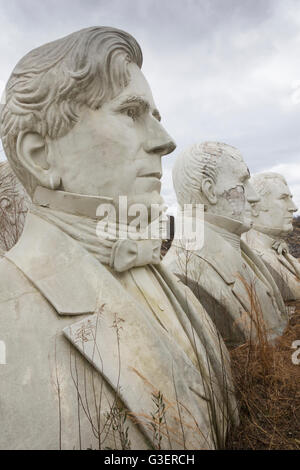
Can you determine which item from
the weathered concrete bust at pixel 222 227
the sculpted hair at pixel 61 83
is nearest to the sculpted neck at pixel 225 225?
the weathered concrete bust at pixel 222 227

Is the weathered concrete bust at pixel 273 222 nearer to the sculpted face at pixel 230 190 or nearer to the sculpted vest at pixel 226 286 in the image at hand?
the sculpted vest at pixel 226 286

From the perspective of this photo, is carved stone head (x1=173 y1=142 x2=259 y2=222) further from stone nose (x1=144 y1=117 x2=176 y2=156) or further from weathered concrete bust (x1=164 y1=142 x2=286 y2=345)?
stone nose (x1=144 y1=117 x2=176 y2=156)

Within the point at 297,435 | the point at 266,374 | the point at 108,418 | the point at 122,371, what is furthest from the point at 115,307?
the point at 266,374

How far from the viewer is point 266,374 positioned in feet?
9.37

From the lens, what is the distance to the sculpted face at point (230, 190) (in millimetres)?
4598

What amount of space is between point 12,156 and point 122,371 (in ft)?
4.12

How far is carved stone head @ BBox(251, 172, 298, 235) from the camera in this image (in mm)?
6676

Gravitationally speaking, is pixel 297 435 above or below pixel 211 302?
below

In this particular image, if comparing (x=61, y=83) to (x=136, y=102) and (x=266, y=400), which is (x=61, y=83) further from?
(x=266, y=400)

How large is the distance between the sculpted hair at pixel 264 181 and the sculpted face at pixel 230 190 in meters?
2.26

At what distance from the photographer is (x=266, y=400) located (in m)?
2.55

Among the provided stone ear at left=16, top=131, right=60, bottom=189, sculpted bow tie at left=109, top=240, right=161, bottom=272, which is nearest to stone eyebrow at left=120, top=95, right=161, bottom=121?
stone ear at left=16, top=131, right=60, bottom=189

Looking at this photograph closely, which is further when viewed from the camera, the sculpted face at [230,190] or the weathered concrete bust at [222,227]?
the sculpted face at [230,190]
